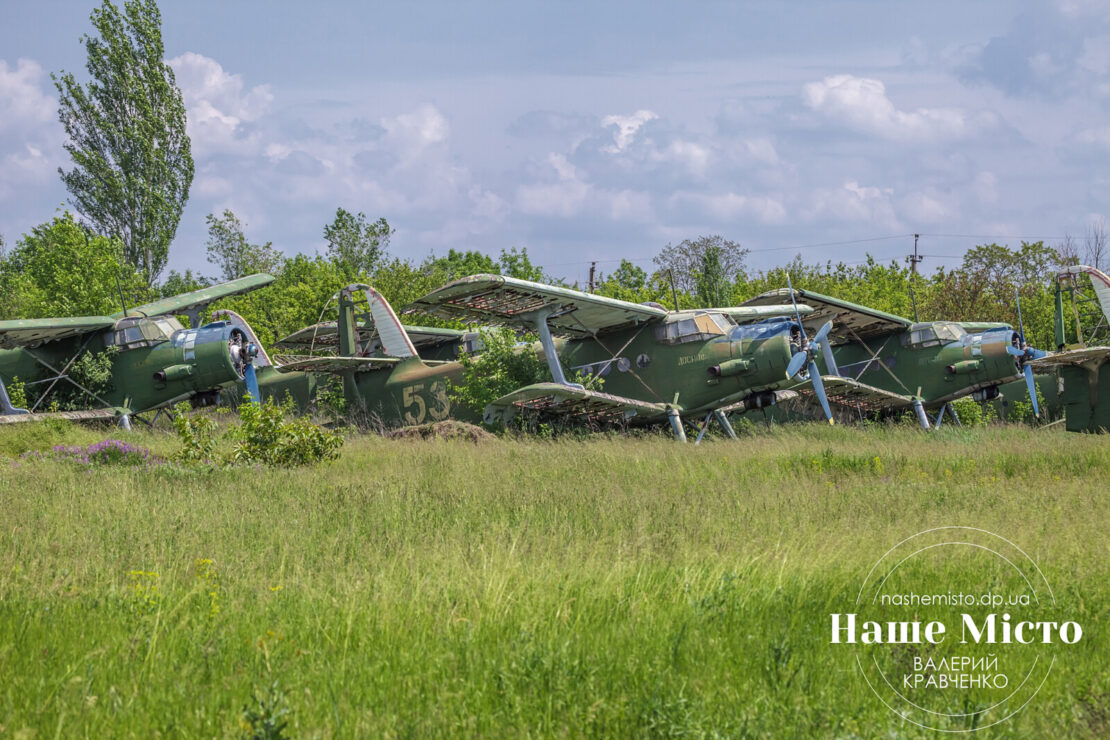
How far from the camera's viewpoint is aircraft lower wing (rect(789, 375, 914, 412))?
22.3 m

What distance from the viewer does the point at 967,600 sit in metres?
6.05

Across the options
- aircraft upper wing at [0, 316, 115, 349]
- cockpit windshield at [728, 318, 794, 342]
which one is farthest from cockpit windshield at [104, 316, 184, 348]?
cockpit windshield at [728, 318, 794, 342]

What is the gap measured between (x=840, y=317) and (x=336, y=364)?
12936mm

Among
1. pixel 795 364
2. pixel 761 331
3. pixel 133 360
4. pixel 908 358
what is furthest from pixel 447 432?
pixel 908 358

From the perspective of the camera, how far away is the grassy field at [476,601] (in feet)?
13.3

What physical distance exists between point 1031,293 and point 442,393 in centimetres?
3472

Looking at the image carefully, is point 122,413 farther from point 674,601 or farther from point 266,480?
point 674,601

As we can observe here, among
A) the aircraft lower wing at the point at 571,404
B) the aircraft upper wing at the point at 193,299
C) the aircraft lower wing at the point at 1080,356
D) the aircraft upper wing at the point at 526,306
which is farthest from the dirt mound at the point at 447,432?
the aircraft lower wing at the point at 1080,356

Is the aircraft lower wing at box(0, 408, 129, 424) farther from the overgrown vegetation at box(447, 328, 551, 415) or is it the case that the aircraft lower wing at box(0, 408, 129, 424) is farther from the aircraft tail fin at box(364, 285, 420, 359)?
the overgrown vegetation at box(447, 328, 551, 415)

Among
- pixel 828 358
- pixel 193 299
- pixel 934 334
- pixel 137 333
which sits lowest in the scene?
pixel 828 358

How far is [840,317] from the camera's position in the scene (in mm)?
24406

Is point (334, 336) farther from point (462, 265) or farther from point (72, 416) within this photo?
point (462, 265)

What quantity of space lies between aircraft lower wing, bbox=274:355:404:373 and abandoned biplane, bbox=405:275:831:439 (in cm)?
432

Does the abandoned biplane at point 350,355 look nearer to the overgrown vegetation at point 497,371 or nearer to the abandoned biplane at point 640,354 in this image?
the overgrown vegetation at point 497,371
